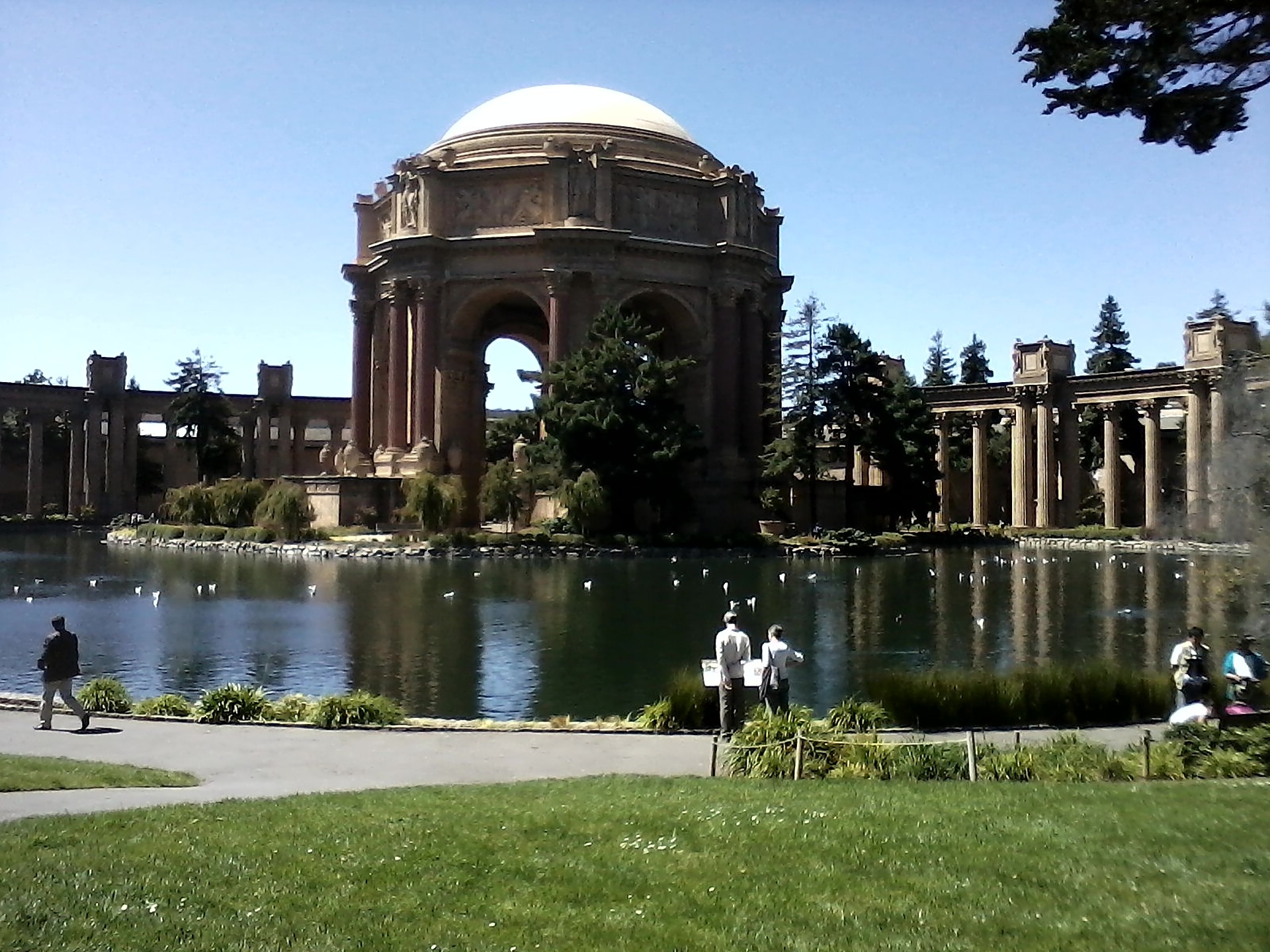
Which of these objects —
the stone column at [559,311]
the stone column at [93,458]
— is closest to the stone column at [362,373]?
the stone column at [559,311]

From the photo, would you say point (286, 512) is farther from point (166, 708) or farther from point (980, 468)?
point (980, 468)

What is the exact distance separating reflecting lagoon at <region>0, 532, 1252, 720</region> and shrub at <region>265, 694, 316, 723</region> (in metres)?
2.11

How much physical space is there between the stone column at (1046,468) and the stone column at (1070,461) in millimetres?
573

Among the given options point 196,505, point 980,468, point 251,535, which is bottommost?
point 251,535

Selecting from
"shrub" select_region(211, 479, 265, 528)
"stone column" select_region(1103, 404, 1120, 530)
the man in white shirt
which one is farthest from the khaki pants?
"stone column" select_region(1103, 404, 1120, 530)

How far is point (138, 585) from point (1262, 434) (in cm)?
3186

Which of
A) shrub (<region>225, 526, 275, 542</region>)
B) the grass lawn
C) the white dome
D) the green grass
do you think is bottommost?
the green grass

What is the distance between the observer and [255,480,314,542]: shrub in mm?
52625

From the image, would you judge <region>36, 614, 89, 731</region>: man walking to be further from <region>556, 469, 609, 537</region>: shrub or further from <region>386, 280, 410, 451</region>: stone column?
<region>386, 280, 410, 451</region>: stone column

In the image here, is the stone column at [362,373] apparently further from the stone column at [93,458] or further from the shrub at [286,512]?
the stone column at [93,458]

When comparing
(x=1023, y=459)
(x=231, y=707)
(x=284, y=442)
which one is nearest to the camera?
(x=231, y=707)

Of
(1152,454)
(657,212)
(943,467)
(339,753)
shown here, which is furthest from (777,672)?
(943,467)

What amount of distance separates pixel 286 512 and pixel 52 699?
40.0 meters

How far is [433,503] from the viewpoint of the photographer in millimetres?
51750
